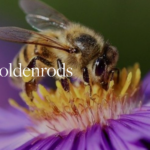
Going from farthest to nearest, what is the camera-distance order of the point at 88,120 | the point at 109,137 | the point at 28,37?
the point at 88,120 → the point at 28,37 → the point at 109,137

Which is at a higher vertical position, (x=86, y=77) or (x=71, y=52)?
(x=71, y=52)

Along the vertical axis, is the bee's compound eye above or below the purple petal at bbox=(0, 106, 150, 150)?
above

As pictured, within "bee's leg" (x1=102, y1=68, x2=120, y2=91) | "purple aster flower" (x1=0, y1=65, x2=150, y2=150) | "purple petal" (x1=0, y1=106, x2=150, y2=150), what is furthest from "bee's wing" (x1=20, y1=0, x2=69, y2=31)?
"purple petal" (x1=0, y1=106, x2=150, y2=150)

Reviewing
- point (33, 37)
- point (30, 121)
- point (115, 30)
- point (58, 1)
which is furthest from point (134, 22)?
point (33, 37)

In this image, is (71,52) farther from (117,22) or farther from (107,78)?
(117,22)

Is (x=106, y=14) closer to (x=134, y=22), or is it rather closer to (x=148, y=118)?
(x=134, y=22)

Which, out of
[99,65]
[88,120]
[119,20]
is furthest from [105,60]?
[119,20]

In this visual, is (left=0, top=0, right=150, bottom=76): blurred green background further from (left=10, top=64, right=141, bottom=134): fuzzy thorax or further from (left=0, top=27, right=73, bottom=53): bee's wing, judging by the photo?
(left=0, top=27, right=73, bottom=53): bee's wing

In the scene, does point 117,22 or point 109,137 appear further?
point 117,22
